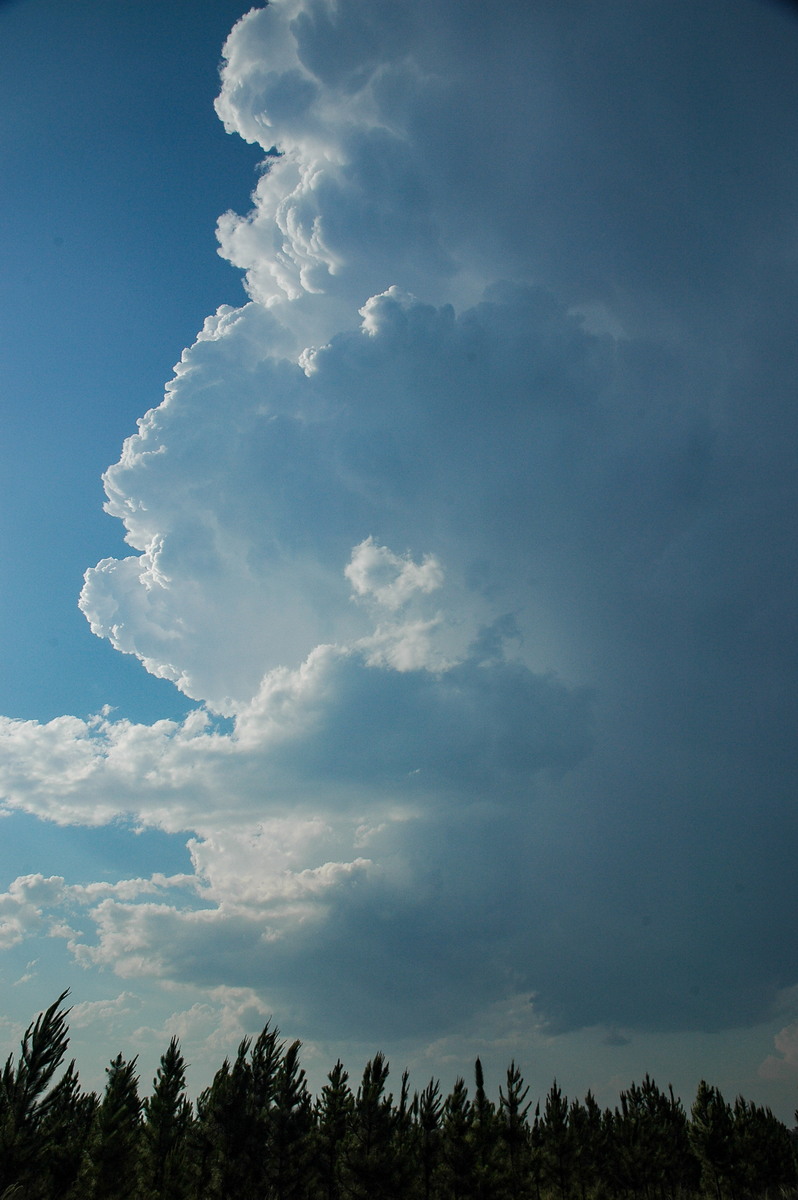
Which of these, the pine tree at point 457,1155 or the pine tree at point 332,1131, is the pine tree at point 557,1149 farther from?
the pine tree at point 332,1131

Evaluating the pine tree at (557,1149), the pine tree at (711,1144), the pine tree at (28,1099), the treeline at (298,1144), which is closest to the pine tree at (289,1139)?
the treeline at (298,1144)

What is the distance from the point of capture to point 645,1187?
48.6m

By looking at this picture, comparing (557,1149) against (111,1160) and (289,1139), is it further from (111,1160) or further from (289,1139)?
(111,1160)

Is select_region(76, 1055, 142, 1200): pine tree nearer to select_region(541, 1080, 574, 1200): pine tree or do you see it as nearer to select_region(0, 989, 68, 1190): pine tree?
select_region(0, 989, 68, 1190): pine tree

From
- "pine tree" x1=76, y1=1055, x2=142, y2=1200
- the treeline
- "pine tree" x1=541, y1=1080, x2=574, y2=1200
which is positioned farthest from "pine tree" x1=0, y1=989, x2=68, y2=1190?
"pine tree" x1=541, y1=1080, x2=574, y2=1200

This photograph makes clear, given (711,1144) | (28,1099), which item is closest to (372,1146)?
(28,1099)

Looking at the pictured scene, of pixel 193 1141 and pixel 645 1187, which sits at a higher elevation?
pixel 193 1141

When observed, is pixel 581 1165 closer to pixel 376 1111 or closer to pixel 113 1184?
pixel 376 1111

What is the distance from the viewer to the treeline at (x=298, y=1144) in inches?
971

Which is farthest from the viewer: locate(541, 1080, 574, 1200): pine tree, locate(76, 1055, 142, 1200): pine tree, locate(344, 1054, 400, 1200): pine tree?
locate(541, 1080, 574, 1200): pine tree

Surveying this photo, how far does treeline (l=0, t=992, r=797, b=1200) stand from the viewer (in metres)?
24.7

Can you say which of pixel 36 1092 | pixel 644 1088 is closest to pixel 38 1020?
pixel 36 1092

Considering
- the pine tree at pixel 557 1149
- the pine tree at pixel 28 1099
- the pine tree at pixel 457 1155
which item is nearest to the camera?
the pine tree at pixel 28 1099

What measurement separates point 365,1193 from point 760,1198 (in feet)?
125
